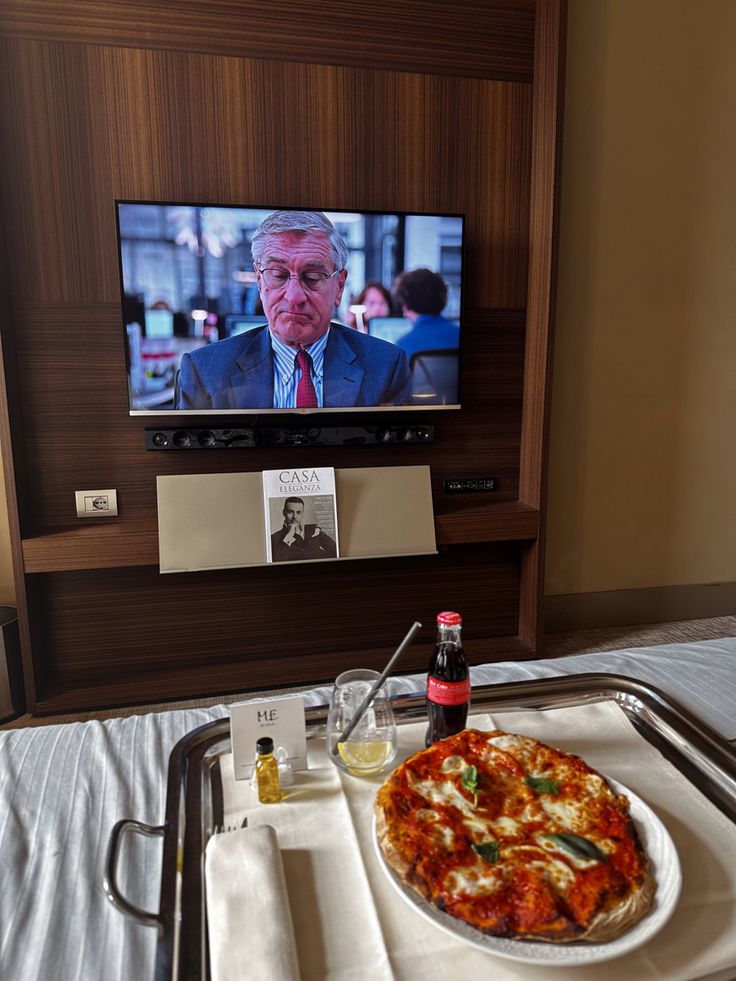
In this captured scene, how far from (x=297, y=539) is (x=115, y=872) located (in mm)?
1514

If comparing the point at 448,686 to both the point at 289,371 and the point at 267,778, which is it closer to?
the point at 267,778

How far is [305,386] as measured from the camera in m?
2.35

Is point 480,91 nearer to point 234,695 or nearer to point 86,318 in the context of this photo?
point 86,318

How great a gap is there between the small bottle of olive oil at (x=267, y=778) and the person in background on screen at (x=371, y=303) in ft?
5.59

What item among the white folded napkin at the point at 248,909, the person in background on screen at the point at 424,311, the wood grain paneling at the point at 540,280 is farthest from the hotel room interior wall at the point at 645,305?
the white folded napkin at the point at 248,909

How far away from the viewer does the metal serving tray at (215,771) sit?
27.9 inches

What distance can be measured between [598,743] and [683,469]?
230cm

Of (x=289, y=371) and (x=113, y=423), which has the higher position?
(x=289, y=371)

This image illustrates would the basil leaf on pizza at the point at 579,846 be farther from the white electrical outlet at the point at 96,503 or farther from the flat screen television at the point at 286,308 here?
the white electrical outlet at the point at 96,503

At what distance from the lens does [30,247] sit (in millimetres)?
2158

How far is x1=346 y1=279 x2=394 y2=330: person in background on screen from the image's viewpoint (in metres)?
2.34

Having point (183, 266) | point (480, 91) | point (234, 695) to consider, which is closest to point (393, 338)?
point (183, 266)

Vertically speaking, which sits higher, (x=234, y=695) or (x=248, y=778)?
(x=248, y=778)

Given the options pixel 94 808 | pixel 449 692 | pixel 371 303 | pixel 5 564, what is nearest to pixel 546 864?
pixel 449 692
